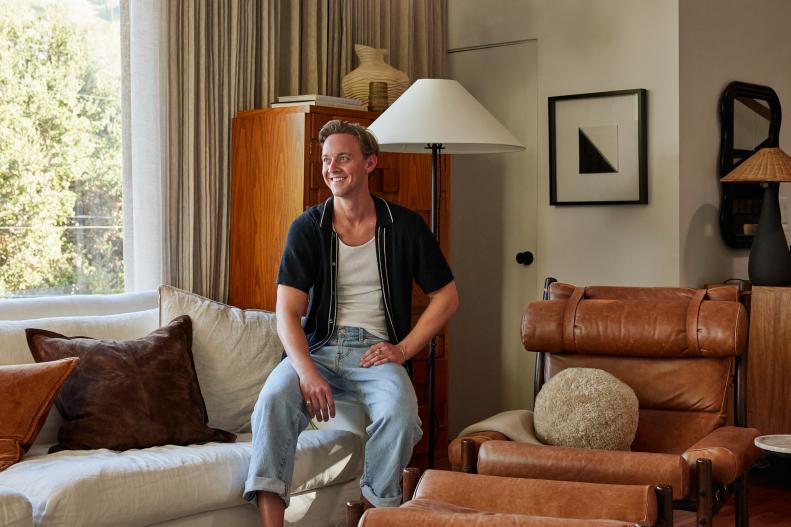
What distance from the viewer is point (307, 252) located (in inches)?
120

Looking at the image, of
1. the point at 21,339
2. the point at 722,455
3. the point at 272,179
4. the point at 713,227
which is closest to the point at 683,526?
the point at 722,455

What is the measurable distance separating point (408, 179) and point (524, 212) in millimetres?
771

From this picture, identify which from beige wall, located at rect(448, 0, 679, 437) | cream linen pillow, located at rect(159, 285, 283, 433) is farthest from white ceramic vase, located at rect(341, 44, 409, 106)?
cream linen pillow, located at rect(159, 285, 283, 433)

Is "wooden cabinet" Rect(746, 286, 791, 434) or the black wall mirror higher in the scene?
the black wall mirror

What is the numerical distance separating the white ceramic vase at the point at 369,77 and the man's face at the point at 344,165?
42.7 inches

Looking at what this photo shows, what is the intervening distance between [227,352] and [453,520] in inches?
66.7

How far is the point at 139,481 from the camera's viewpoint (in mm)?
2490

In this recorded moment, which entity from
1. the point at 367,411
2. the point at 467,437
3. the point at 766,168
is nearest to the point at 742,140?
the point at 766,168

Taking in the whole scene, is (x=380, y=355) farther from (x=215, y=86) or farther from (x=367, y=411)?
(x=215, y=86)

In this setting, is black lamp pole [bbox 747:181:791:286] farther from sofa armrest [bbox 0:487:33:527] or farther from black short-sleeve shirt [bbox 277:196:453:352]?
sofa armrest [bbox 0:487:33:527]

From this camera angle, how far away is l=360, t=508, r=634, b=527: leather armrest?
1.64 m

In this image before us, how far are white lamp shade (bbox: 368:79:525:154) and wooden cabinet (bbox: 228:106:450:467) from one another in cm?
37

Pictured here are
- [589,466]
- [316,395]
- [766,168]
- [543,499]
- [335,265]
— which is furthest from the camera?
[766,168]

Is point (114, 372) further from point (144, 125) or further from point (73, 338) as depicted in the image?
point (144, 125)
